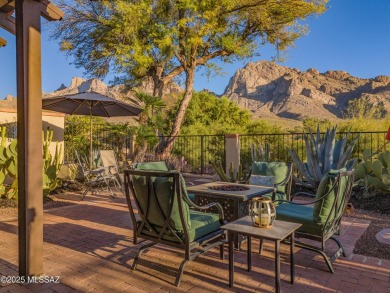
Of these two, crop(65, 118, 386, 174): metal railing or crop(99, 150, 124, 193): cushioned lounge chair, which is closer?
crop(99, 150, 124, 193): cushioned lounge chair

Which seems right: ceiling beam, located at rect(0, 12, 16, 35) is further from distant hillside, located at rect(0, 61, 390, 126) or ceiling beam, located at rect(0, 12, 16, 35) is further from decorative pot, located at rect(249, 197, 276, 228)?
distant hillside, located at rect(0, 61, 390, 126)

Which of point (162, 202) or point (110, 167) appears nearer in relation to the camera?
point (162, 202)

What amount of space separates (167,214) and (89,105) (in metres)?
5.51

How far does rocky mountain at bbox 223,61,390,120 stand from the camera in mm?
42156

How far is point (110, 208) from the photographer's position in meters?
5.43

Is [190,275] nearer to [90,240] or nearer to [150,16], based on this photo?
[90,240]

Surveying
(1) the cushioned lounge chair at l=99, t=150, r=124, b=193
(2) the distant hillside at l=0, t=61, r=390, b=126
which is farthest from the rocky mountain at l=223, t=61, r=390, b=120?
(1) the cushioned lounge chair at l=99, t=150, r=124, b=193

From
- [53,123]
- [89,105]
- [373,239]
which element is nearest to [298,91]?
[89,105]

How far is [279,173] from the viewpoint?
14.9ft

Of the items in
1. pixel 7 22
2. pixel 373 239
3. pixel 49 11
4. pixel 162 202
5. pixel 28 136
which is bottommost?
pixel 373 239

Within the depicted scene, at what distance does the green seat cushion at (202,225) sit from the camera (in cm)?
264

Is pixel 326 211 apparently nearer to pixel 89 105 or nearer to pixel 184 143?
pixel 89 105

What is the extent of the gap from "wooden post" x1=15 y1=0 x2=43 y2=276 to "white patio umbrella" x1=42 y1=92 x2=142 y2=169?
3928mm

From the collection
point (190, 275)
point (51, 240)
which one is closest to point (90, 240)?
point (51, 240)
